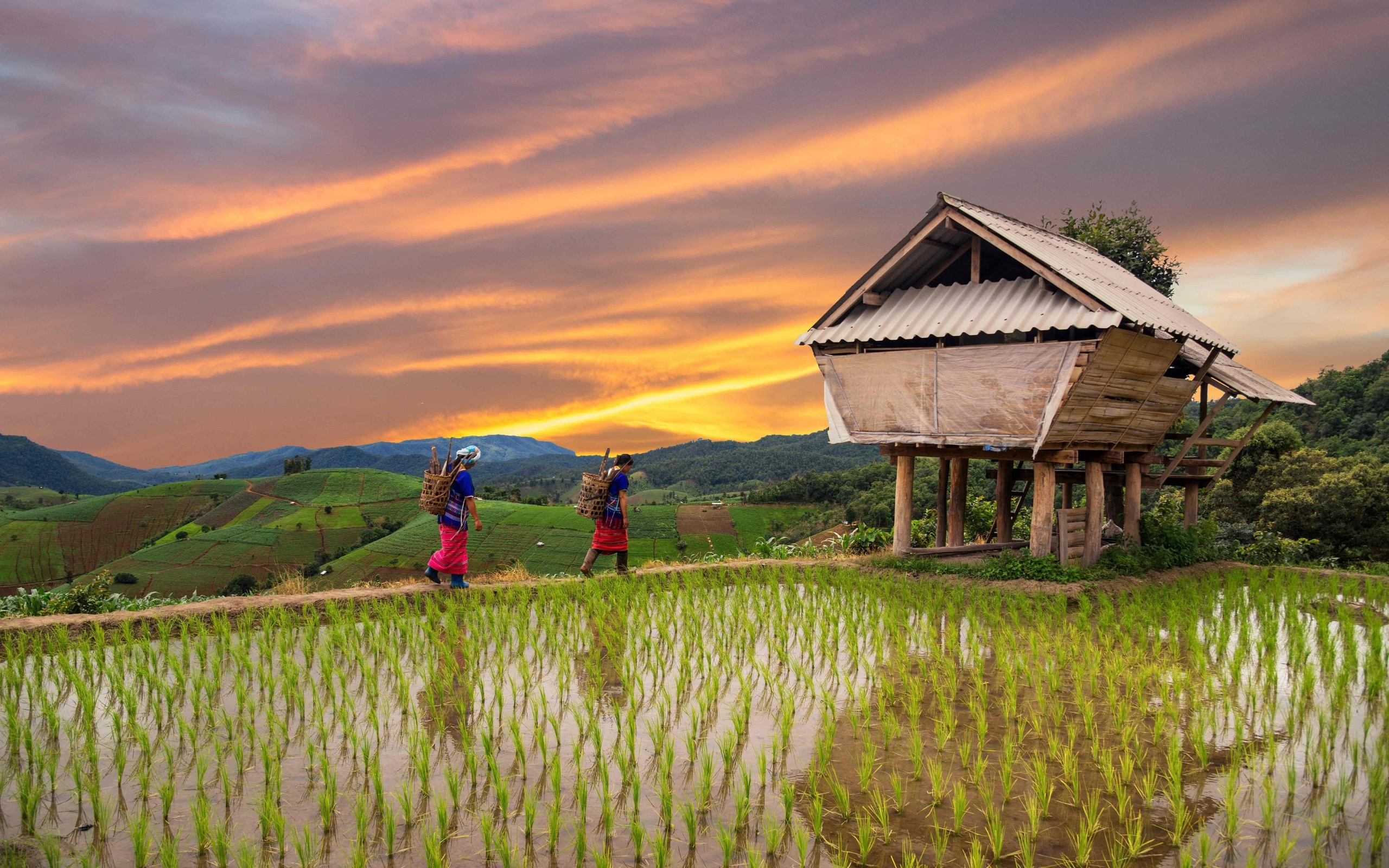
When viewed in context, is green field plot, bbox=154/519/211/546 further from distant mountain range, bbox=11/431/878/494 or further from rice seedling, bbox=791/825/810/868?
rice seedling, bbox=791/825/810/868

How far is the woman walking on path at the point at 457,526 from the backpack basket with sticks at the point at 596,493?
156 cm

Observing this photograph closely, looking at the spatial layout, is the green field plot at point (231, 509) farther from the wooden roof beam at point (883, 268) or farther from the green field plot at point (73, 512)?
the wooden roof beam at point (883, 268)

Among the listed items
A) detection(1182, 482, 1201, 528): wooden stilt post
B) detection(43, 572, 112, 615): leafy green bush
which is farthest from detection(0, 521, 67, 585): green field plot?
detection(1182, 482, 1201, 528): wooden stilt post

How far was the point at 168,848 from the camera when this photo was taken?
3732 mm

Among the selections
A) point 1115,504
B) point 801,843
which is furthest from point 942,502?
point 801,843

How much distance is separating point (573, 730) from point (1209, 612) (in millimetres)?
8424

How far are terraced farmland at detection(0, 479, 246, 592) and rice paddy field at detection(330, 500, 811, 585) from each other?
3508 centimetres

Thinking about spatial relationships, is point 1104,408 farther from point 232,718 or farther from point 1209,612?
point 232,718

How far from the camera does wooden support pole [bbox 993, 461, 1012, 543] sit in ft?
51.2

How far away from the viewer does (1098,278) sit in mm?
12102

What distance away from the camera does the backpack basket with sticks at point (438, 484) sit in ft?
33.3

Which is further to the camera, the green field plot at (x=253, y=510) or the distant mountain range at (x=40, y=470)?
the distant mountain range at (x=40, y=470)

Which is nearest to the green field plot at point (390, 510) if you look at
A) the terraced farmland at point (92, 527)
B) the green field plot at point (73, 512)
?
the terraced farmland at point (92, 527)

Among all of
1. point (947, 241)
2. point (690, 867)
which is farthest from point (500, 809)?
point (947, 241)
